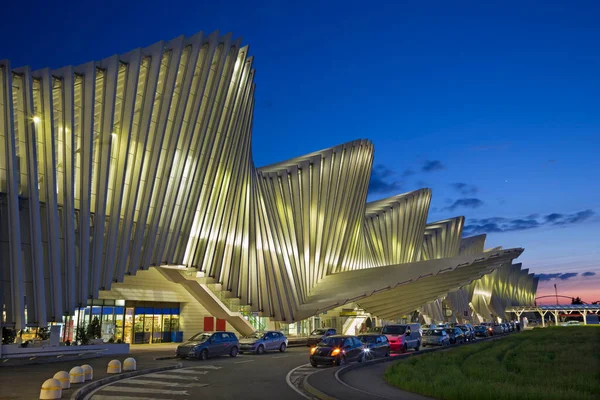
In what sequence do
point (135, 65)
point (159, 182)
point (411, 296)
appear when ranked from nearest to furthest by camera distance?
1. point (135, 65)
2. point (159, 182)
3. point (411, 296)

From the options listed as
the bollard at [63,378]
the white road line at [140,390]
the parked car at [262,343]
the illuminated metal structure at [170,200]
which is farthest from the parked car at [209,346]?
the bollard at [63,378]

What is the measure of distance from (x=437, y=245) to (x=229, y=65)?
62668 mm

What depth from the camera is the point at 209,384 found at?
1683cm

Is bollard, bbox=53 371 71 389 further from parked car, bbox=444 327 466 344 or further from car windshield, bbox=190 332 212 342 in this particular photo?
parked car, bbox=444 327 466 344

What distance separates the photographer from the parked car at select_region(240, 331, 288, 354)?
31469mm

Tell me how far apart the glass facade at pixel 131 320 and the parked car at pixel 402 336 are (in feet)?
62.9

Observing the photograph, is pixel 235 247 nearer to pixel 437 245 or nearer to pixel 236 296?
pixel 236 296

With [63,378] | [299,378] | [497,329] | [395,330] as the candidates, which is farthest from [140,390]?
[497,329]

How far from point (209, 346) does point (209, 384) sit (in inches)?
432

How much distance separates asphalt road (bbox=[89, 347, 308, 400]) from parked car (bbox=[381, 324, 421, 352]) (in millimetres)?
10325

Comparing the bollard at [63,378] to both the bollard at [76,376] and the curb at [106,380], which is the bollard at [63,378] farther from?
the bollard at [76,376]

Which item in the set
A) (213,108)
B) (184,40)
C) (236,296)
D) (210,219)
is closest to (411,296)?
(236,296)

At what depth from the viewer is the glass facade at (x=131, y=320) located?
3766cm

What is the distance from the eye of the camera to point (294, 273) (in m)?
47.2
